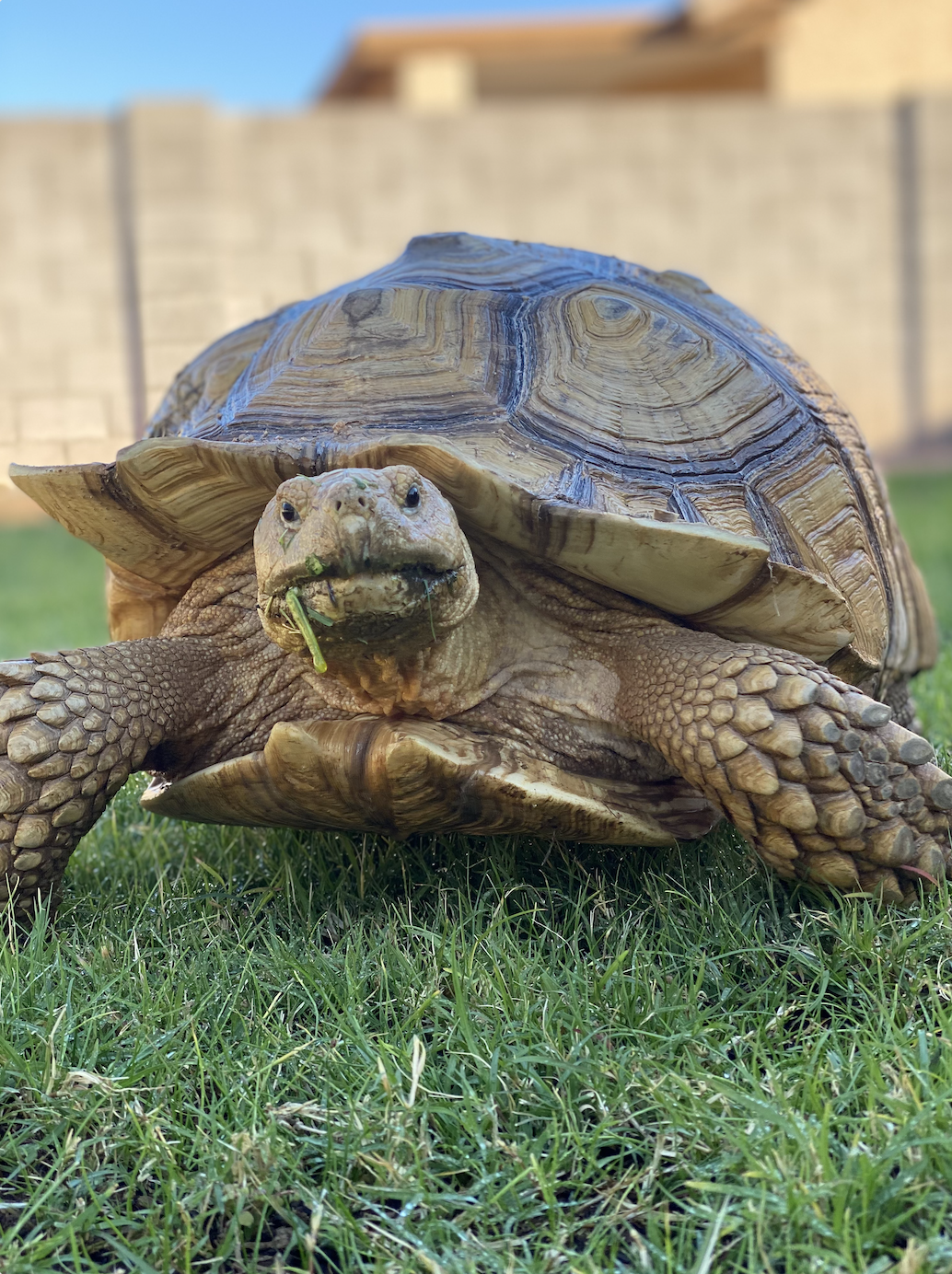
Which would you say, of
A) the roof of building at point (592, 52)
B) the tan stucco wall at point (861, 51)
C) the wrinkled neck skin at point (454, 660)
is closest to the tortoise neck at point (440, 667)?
the wrinkled neck skin at point (454, 660)

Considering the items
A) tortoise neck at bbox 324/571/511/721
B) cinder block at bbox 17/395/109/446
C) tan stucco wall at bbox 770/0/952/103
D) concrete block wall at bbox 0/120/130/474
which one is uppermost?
tan stucco wall at bbox 770/0/952/103

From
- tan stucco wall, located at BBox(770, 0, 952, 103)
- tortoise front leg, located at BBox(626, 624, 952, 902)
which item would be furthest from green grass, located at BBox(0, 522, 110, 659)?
tan stucco wall, located at BBox(770, 0, 952, 103)

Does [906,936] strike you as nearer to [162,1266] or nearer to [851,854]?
[851,854]

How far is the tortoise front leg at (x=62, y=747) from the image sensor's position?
236cm

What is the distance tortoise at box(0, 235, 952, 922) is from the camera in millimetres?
2285

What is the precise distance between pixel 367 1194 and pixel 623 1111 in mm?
366

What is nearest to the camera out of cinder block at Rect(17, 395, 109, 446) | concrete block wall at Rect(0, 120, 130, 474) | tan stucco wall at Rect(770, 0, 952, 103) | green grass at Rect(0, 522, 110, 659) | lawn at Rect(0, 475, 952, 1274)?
lawn at Rect(0, 475, 952, 1274)

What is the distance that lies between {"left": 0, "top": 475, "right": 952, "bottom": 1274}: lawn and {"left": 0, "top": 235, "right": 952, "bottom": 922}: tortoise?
7.3 inches

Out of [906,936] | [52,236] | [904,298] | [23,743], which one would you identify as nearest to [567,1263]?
[906,936]

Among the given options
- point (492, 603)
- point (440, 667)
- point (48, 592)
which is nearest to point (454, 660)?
point (440, 667)

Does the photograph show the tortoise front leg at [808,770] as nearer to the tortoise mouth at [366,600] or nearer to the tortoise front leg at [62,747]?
the tortoise mouth at [366,600]

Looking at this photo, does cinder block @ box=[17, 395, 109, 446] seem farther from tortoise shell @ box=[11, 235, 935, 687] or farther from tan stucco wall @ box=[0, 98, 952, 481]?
tan stucco wall @ box=[0, 98, 952, 481]

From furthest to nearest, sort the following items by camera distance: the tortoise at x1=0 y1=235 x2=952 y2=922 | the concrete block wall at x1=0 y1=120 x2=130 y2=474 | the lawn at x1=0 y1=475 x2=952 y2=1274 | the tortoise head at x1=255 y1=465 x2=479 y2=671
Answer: the concrete block wall at x1=0 y1=120 x2=130 y2=474 < the tortoise at x1=0 y1=235 x2=952 y2=922 < the tortoise head at x1=255 y1=465 x2=479 y2=671 < the lawn at x1=0 y1=475 x2=952 y2=1274

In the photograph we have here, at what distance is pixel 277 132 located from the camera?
1320 cm
